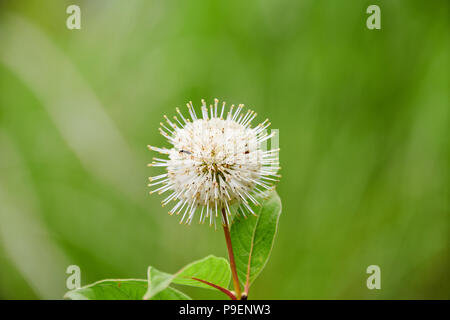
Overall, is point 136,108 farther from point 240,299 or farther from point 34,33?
point 240,299

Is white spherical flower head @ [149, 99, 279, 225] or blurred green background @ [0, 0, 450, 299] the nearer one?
white spherical flower head @ [149, 99, 279, 225]

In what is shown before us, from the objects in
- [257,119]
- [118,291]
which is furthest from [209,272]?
[257,119]

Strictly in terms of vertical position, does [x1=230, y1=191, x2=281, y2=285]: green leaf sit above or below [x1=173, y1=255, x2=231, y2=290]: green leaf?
above

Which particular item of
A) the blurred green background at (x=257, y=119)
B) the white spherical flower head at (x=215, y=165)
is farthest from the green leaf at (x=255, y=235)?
the blurred green background at (x=257, y=119)

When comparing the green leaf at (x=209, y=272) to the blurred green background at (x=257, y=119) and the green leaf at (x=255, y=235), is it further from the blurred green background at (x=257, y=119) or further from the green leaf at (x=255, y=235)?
the blurred green background at (x=257, y=119)

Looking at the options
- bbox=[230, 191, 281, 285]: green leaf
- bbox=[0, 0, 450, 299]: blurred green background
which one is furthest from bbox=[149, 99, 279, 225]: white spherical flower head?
bbox=[0, 0, 450, 299]: blurred green background

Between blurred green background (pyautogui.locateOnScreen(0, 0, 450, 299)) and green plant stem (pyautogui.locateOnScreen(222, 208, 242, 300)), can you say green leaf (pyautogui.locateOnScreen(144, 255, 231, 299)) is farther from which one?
blurred green background (pyautogui.locateOnScreen(0, 0, 450, 299))

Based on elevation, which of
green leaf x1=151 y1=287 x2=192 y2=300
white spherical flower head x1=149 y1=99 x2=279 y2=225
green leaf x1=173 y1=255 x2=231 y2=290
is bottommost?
green leaf x1=151 y1=287 x2=192 y2=300
